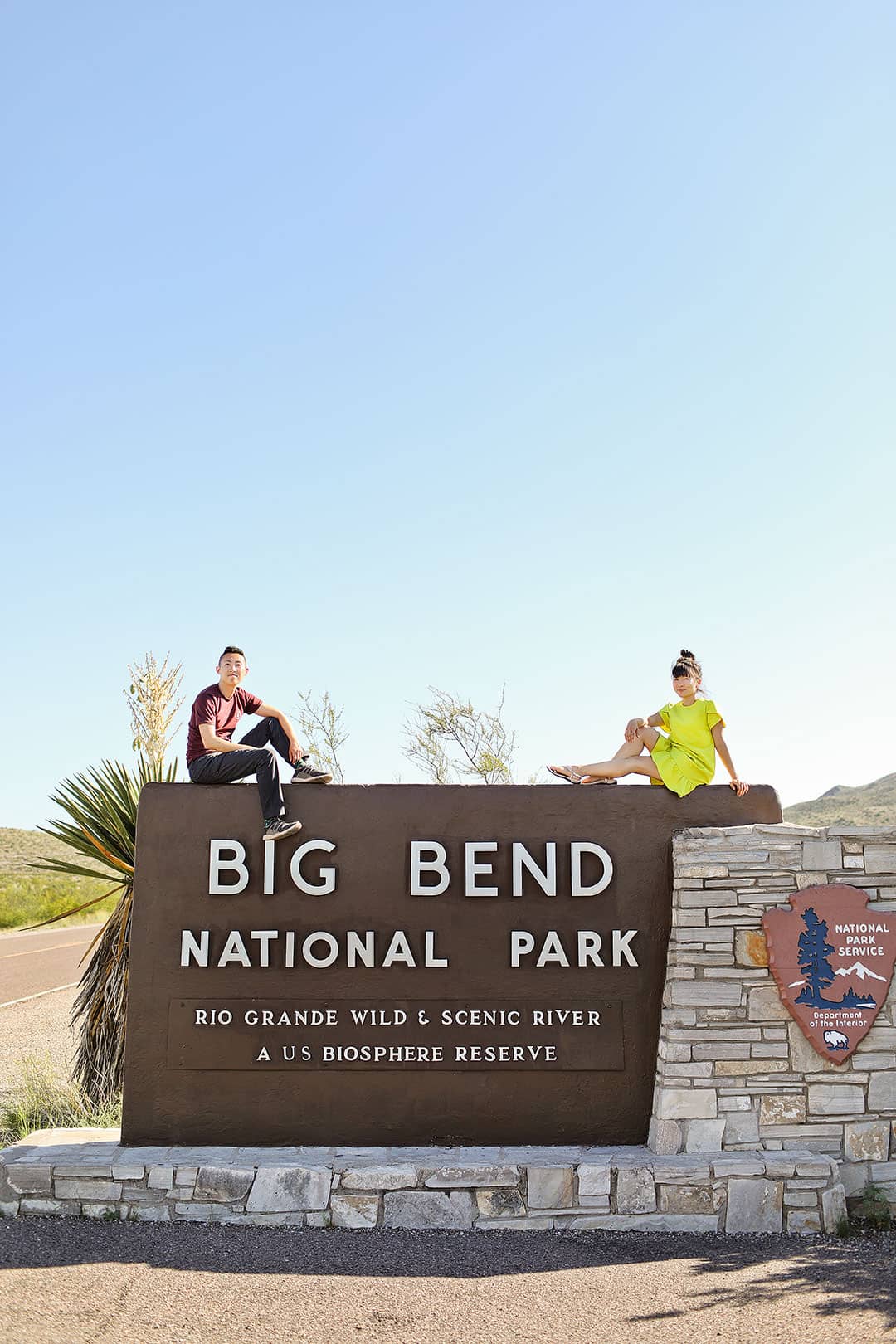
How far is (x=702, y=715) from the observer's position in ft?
25.1

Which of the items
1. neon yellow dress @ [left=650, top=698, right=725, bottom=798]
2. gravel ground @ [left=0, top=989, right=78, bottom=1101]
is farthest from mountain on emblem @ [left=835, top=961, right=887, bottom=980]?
gravel ground @ [left=0, top=989, right=78, bottom=1101]

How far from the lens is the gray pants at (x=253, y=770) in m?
7.40

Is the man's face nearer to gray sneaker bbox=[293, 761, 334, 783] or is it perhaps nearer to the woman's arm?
gray sneaker bbox=[293, 761, 334, 783]

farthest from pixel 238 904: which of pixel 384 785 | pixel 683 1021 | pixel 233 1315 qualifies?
pixel 683 1021

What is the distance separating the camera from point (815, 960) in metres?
7.16

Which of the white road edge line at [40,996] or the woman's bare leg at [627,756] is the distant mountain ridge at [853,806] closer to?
the white road edge line at [40,996]

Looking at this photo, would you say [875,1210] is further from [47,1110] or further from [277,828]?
[47,1110]

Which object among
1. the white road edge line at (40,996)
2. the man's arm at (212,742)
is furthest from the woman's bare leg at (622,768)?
the white road edge line at (40,996)

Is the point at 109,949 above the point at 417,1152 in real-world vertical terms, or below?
above

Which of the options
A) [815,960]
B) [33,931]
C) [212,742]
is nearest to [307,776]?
[212,742]

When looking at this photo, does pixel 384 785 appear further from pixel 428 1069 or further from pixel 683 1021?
pixel 683 1021

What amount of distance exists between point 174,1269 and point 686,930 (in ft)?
12.0

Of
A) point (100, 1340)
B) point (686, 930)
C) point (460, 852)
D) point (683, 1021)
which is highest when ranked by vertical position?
point (460, 852)

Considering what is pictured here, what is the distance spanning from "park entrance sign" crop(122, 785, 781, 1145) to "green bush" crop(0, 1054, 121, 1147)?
148 cm
